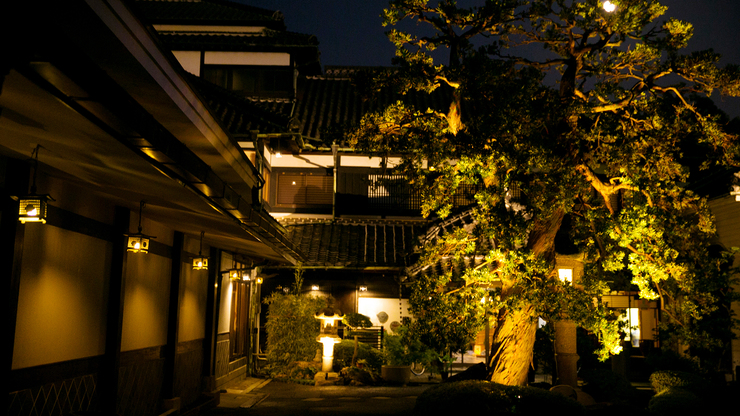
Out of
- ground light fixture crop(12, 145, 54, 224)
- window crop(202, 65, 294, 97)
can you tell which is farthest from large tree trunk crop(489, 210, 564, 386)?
window crop(202, 65, 294, 97)

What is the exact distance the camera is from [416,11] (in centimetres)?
972

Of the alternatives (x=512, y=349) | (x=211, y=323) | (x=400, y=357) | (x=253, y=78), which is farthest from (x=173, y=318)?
(x=253, y=78)

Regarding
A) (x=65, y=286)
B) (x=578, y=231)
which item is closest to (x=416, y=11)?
(x=578, y=231)

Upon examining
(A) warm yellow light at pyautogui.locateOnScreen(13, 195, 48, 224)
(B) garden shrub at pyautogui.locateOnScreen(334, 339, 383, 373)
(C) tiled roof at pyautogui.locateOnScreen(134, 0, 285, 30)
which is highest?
(C) tiled roof at pyautogui.locateOnScreen(134, 0, 285, 30)

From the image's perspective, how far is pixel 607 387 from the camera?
13.5 meters

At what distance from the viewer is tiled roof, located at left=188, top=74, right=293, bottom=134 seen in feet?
61.1

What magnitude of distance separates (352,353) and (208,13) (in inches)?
611

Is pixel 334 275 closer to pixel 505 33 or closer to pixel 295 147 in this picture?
pixel 295 147

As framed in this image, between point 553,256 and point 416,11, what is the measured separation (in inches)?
200

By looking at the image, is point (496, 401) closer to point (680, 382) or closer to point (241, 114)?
point (680, 382)

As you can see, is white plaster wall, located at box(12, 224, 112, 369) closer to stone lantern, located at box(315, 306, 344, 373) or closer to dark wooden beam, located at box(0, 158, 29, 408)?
dark wooden beam, located at box(0, 158, 29, 408)

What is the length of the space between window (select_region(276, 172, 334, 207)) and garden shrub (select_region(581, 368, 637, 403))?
39.6ft

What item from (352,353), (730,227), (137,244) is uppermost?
(730,227)

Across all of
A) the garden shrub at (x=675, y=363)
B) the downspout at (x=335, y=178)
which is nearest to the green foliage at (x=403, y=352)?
the downspout at (x=335, y=178)
